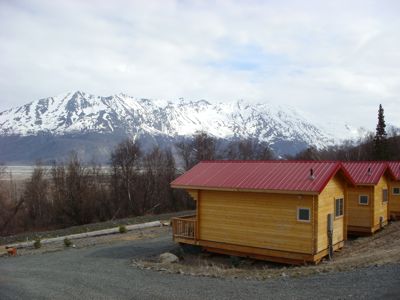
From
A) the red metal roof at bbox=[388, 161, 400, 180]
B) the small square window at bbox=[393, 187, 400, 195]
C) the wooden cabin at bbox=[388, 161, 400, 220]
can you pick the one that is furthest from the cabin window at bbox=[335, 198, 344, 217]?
the small square window at bbox=[393, 187, 400, 195]

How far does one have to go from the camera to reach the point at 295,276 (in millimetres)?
12891

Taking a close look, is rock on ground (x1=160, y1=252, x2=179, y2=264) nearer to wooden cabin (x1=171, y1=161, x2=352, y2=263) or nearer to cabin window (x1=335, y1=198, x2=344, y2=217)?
wooden cabin (x1=171, y1=161, x2=352, y2=263)

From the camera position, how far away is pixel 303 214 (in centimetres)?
1617

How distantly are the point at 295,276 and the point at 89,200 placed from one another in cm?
4387

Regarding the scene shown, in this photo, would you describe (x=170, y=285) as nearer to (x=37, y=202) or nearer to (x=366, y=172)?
(x=366, y=172)

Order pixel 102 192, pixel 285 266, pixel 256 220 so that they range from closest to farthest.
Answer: pixel 285 266 → pixel 256 220 → pixel 102 192

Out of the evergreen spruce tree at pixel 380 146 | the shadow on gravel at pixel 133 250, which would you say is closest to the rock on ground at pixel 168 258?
the shadow on gravel at pixel 133 250

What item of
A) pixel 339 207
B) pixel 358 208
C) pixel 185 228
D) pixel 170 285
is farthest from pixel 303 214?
pixel 358 208

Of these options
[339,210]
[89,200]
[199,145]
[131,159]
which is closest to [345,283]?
[339,210]

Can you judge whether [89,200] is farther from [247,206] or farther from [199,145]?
[247,206]

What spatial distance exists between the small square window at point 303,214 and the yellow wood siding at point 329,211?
0.53 metres

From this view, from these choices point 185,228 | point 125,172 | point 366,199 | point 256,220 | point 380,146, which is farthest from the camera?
point 380,146

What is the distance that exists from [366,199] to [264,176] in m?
8.14

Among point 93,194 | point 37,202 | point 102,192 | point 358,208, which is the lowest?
point 37,202
